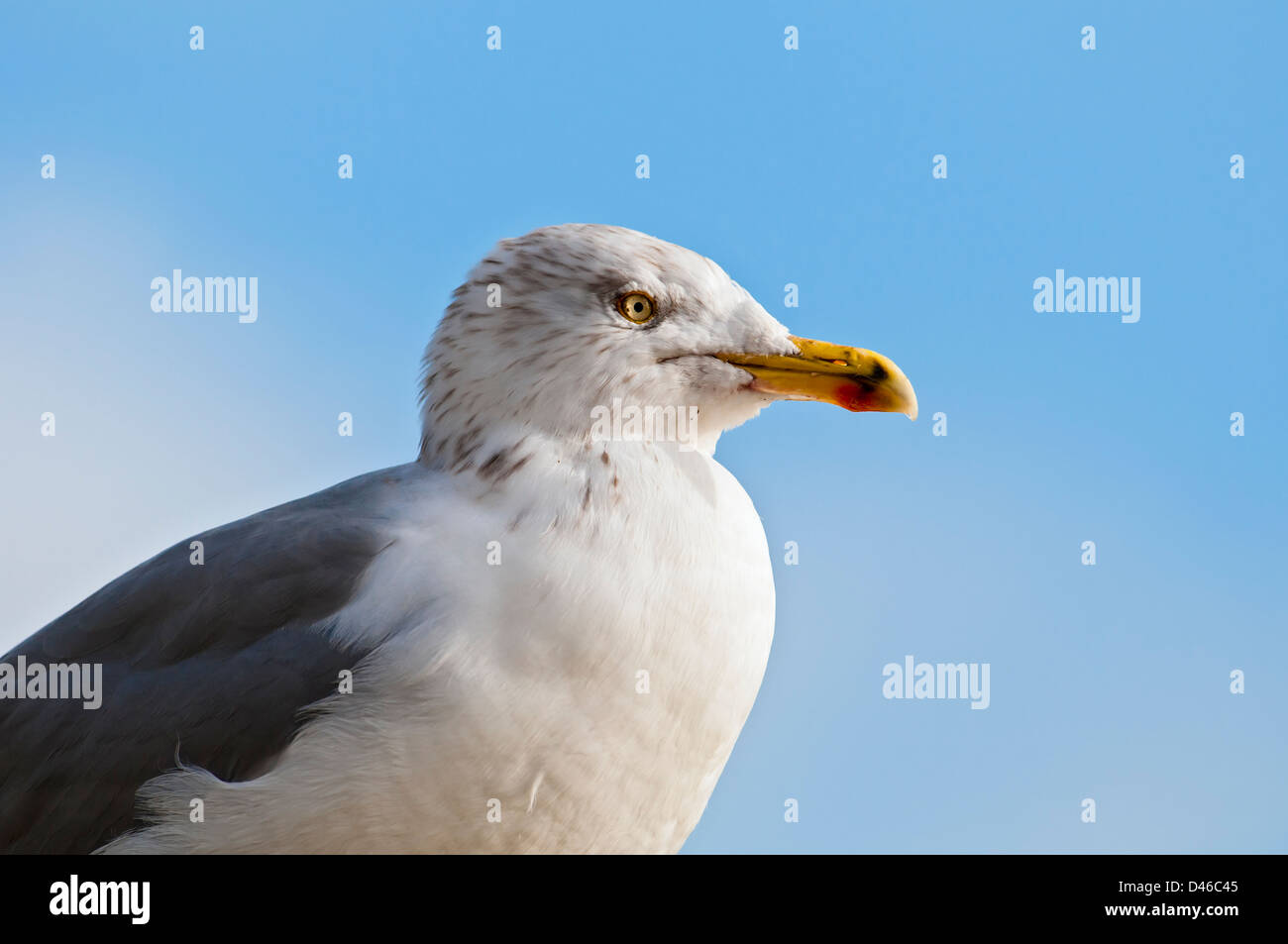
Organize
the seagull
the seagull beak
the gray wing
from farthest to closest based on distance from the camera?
the seagull beak
the gray wing
the seagull

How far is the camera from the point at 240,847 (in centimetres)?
259

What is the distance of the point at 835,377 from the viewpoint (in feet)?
9.70

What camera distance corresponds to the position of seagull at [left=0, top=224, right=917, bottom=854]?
8.27 ft

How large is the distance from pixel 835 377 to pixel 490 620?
946mm

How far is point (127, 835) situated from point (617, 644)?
3.42ft

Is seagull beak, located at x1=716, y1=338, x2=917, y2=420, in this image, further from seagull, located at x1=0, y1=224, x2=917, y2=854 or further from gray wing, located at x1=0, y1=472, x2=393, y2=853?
gray wing, located at x1=0, y1=472, x2=393, y2=853

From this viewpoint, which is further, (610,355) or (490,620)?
(610,355)

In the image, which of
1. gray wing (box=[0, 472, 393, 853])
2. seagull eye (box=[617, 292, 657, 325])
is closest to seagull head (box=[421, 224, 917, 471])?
seagull eye (box=[617, 292, 657, 325])

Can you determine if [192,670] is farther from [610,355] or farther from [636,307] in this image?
[636,307]

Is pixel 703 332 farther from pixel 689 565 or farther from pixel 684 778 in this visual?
pixel 684 778

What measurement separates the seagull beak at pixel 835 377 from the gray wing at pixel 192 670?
2.87 feet

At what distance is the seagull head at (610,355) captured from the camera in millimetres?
2816

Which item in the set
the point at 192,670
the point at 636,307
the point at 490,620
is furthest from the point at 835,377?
the point at 192,670
